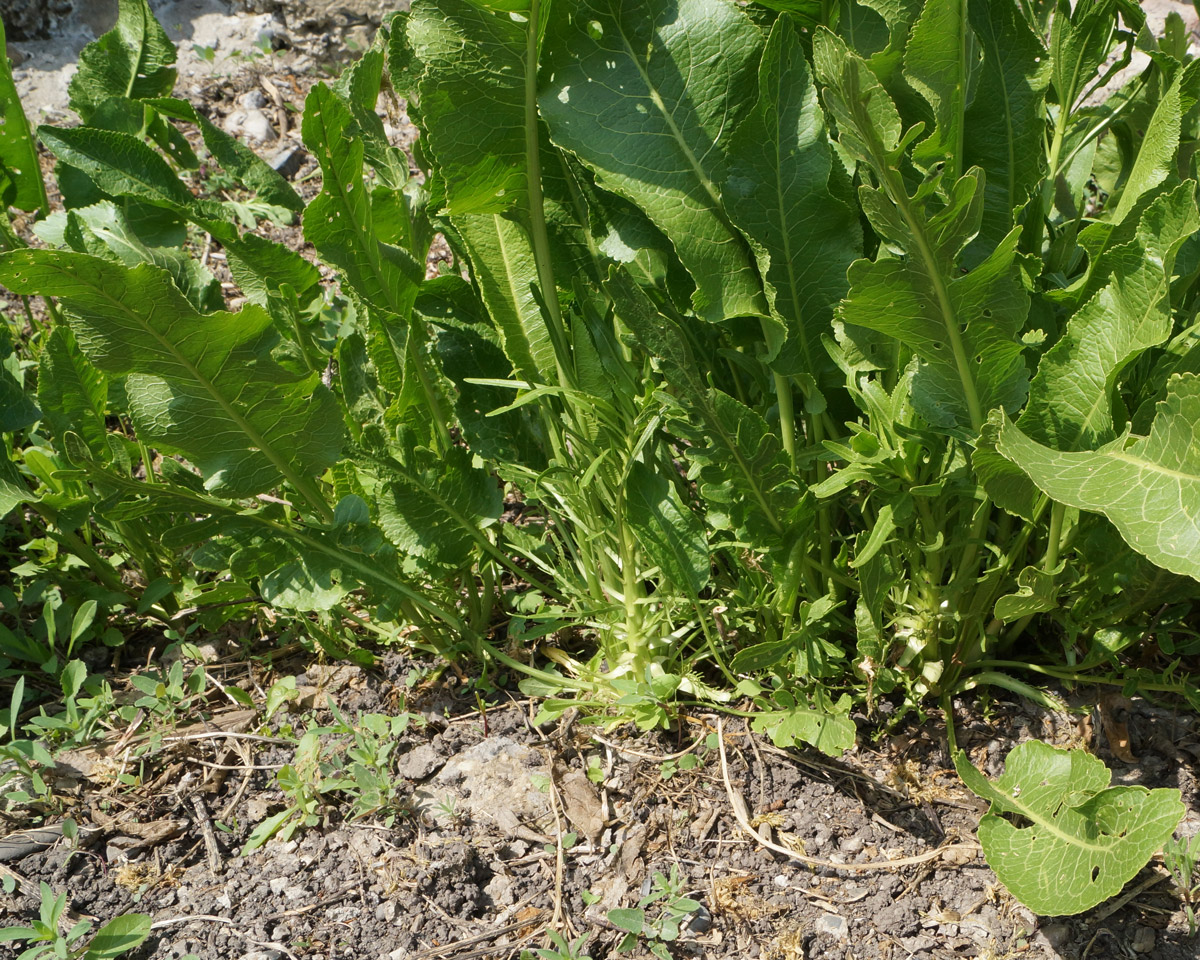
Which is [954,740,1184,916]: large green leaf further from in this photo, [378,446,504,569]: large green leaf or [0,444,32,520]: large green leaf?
[0,444,32,520]: large green leaf

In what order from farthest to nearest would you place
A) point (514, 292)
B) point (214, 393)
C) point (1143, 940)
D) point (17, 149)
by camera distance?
point (17, 149) → point (514, 292) → point (214, 393) → point (1143, 940)

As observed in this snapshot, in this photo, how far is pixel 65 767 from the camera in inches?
62.8

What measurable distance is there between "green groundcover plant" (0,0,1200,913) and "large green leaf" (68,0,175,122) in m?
0.23

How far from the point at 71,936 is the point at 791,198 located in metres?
1.32

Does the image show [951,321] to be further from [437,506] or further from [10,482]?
[10,482]

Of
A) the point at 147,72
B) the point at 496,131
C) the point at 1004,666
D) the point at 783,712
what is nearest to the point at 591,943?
the point at 783,712

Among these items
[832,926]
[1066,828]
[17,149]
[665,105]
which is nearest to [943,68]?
[665,105]

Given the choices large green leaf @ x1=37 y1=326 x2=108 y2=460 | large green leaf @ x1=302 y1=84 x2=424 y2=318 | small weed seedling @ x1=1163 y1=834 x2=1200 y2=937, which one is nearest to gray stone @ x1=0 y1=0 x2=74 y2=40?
large green leaf @ x1=37 y1=326 x2=108 y2=460

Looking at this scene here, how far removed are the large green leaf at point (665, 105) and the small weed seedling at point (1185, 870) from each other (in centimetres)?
87

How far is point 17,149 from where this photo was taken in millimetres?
1915

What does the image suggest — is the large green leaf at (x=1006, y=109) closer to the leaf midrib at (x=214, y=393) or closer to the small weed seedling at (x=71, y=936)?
the leaf midrib at (x=214, y=393)

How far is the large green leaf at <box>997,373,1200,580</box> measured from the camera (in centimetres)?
95

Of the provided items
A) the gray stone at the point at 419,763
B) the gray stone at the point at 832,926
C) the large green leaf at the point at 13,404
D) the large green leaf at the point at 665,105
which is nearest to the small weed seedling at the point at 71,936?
the gray stone at the point at 419,763

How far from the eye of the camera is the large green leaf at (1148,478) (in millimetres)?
948
